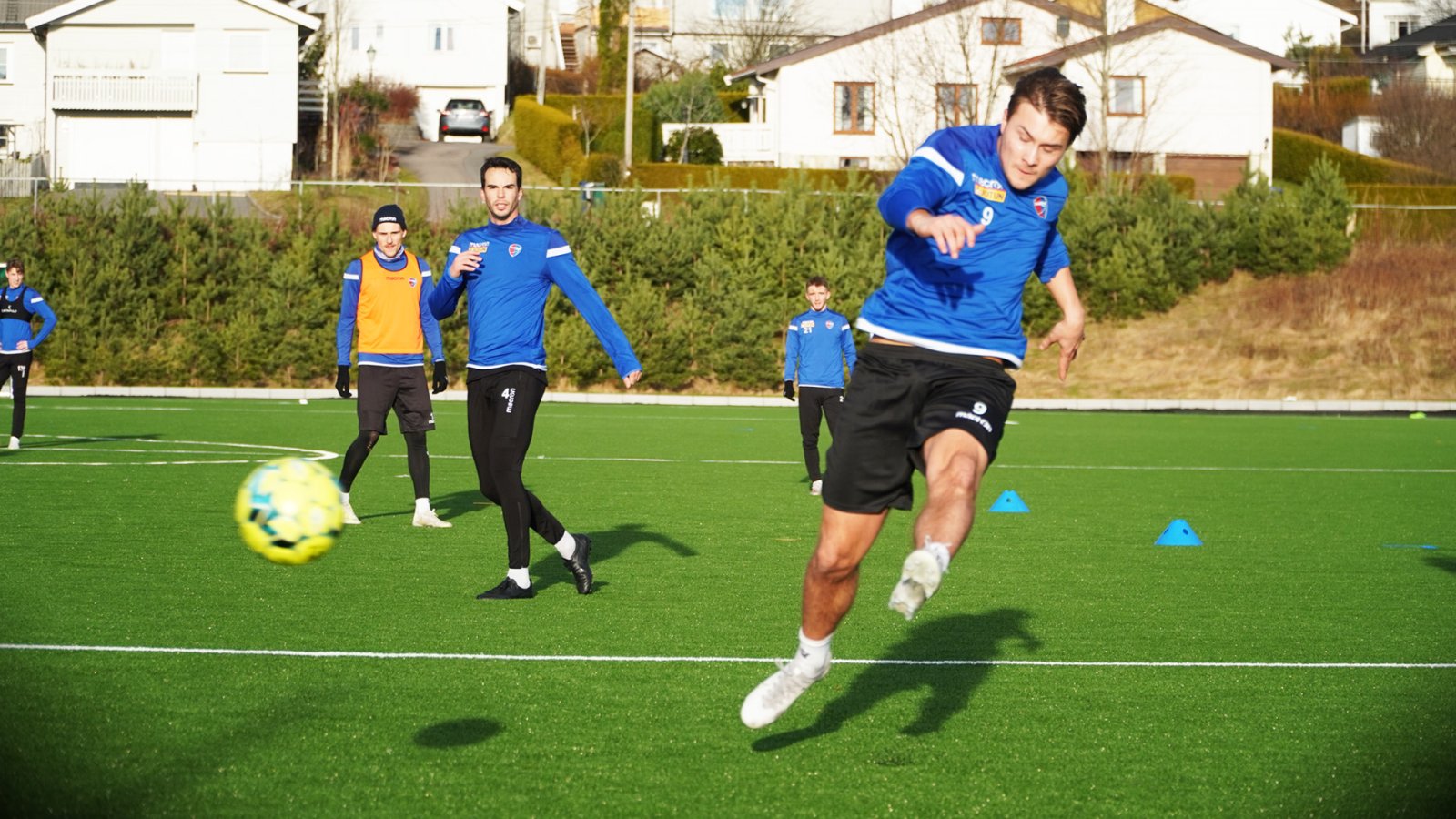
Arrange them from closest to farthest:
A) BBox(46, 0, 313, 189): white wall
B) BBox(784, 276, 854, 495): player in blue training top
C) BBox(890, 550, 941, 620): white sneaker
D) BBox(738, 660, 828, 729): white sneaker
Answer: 1. BBox(890, 550, 941, 620): white sneaker
2. BBox(738, 660, 828, 729): white sneaker
3. BBox(784, 276, 854, 495): player in blue training top
4. BBox(46, 0, 313, 189): white wall

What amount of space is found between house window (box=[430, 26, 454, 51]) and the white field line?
74.5 meters

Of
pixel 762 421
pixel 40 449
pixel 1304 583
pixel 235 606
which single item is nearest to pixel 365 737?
pixel 235 606

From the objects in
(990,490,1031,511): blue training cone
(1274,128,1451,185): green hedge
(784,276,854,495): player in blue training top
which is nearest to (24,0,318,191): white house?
(1274,128,1451,185): green hedge

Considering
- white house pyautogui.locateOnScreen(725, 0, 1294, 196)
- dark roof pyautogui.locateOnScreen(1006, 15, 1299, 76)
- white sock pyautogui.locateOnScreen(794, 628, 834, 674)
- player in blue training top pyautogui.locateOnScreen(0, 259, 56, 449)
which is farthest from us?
white house pyautogui.locateOnScreen(725, 0, 1294, 196)

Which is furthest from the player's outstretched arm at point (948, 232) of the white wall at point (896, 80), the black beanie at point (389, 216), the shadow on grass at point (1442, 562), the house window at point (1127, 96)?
the house window at point (1127, 96)

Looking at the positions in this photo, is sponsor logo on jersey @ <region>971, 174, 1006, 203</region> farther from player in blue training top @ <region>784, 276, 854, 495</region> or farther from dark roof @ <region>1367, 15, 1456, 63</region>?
dark roof @ <region>1367, 15, 1456, 63</region>

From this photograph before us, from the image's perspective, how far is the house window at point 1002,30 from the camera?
177ft

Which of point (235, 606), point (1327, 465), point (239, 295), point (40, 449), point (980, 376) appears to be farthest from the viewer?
point (239, 295)

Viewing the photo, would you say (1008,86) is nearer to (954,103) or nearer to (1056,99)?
(954,103)

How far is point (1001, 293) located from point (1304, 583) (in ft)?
16.9

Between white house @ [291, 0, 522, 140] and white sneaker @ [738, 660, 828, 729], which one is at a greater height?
white house @ [291, 0, 522, 140]

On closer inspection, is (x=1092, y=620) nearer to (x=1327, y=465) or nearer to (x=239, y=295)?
(x=1327, y=465)

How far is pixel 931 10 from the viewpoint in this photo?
179ft

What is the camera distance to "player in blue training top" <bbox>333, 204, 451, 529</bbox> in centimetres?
1209
